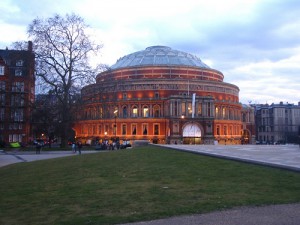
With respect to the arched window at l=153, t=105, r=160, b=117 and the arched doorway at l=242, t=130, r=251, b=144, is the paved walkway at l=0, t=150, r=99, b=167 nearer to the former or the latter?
the arched window at l=153, t=105, r=160, b=117

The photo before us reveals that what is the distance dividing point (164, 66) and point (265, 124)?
66174 mm

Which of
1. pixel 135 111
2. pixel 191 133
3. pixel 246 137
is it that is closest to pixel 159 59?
pixel 135 111

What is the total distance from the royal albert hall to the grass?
5473cm

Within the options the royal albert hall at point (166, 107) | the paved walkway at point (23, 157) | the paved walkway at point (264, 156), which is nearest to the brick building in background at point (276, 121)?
the royal albert hall at point (166, 107)

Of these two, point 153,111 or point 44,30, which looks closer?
point 44,30

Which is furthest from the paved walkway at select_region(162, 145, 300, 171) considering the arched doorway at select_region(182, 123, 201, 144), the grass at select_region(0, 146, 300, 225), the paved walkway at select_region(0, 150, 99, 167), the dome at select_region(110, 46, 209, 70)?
the dome at select_region(110, 46, 209, 70)

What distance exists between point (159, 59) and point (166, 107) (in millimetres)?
16630

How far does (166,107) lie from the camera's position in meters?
77.4

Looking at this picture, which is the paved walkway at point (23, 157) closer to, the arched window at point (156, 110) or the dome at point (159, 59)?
the arched window at point (156, 110)

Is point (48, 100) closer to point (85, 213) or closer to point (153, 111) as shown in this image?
point (153, 111)

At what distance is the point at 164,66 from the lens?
271 ft

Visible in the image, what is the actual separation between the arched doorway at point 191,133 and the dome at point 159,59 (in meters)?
17.1

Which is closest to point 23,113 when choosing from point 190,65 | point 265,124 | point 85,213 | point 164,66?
point 164,66

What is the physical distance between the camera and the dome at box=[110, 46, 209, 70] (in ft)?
285
